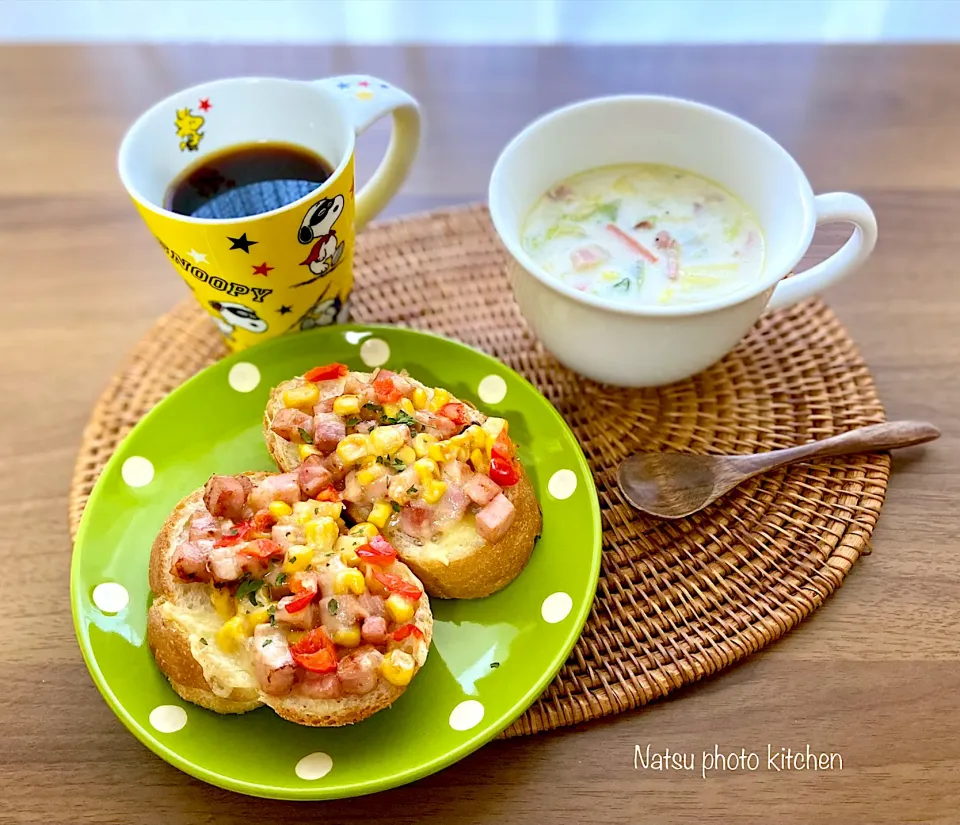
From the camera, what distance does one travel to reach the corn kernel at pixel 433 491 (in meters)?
1.60

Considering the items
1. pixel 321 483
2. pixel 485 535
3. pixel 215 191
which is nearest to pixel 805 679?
pixel 485 535

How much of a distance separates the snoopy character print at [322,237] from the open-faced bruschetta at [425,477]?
26cm

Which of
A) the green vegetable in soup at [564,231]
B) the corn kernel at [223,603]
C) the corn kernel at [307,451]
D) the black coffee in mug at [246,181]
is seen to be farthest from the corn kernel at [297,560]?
the green vegetable in soup at [564,231]

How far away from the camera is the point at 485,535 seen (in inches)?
62.3

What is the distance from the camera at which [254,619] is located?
1.48 metres

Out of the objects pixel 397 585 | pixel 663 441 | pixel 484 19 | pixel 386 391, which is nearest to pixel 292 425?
pixel 386 391

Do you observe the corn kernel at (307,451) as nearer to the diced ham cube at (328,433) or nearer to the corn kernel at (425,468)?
the diced ham cube at (328,433)

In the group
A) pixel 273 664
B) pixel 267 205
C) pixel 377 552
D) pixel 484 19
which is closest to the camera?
pixel 273 664

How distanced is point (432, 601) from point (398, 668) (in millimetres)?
222

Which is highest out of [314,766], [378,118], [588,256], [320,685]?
[378,118]

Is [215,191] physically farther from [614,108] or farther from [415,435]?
[614,108]

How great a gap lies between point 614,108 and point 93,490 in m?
1.27

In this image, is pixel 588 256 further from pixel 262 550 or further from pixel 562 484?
pixel 262 550

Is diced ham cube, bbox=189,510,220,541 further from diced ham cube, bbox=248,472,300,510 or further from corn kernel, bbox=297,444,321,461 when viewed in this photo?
corn kernel, bbox=297,444,321,461
